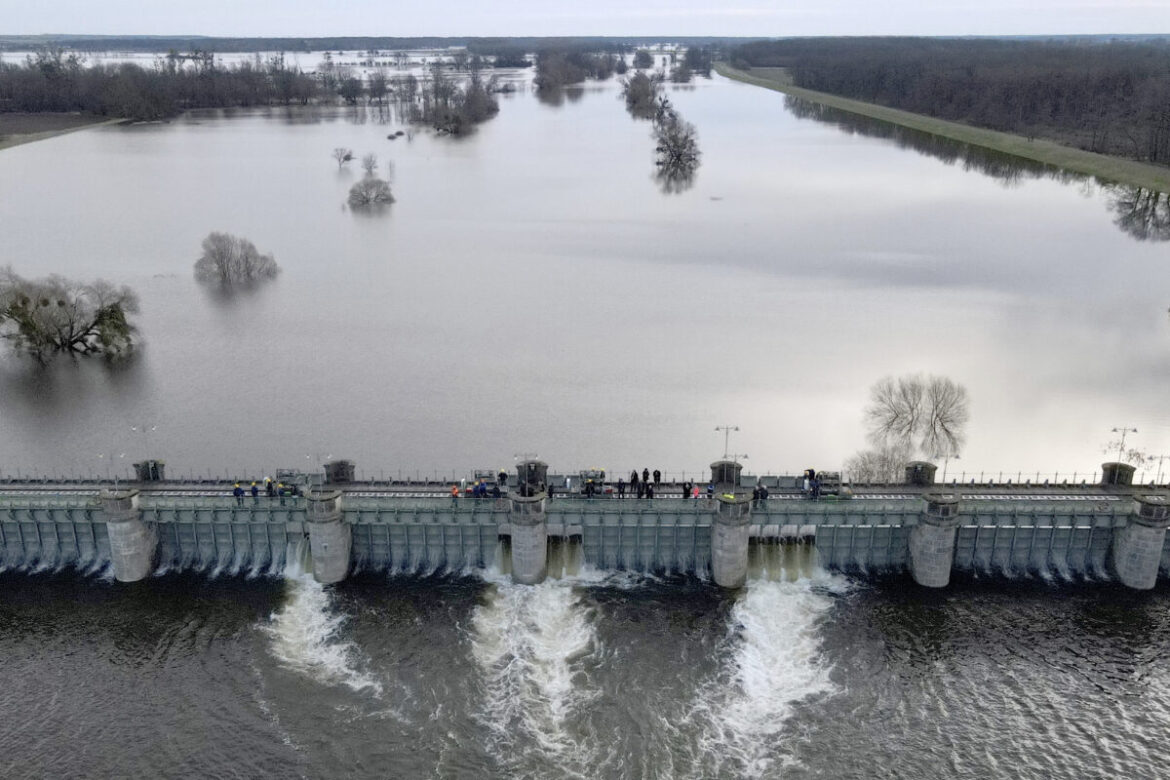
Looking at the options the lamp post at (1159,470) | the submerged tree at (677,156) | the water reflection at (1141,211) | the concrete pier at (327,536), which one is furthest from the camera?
the submerged tree at (677,156)

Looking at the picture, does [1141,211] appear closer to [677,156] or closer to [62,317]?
[677,156]

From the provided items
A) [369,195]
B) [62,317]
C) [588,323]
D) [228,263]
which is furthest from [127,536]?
[369,195]

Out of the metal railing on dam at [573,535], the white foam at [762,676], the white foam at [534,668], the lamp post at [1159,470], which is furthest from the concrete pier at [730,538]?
the lamp post at [1159,470]

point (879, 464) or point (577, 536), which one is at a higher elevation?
point (879, 464)

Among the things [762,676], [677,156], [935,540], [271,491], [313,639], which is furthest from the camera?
[677,156]

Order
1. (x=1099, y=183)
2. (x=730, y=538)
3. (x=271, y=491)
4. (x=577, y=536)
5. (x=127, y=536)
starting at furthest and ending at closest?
(x=1099, y=183), (x=577, y=536), (x=271, y=491), (x=127, y=536), (x=730, y=538)

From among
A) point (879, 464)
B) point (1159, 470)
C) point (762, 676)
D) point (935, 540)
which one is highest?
point (935, 540)

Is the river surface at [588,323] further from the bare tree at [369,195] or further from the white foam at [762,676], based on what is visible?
the white foam at [762,676]

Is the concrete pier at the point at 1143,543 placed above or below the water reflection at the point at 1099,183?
below
